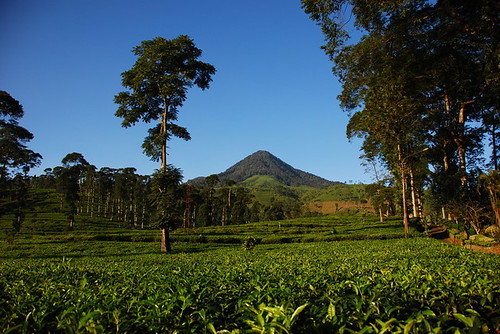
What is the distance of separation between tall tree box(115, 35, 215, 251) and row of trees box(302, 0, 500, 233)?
12.1m

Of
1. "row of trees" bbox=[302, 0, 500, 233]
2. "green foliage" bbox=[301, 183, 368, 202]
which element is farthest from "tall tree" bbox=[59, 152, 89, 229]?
"green foliage" bbox=[301, 183, 368, 202]

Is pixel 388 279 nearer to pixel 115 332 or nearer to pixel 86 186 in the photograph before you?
pixel 115 332

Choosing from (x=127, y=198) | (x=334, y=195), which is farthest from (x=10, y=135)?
(x=334, y=195)

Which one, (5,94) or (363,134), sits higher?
(5,94)

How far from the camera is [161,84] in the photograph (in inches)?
917

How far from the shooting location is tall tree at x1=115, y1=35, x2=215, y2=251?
22445 millimetres

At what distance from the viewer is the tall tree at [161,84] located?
22445mm

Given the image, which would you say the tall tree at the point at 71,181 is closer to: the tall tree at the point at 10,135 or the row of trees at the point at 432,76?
the tall tree at the point at 10,135

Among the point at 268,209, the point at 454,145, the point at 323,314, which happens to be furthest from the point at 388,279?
the point at 268,209

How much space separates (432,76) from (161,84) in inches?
807

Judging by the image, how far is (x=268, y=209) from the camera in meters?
94.2

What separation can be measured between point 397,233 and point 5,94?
39.5m

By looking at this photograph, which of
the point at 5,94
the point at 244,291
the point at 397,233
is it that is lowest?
the point at 397,233

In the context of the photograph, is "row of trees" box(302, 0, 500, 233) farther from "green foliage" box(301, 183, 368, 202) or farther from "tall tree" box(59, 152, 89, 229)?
Result: "green foliage" box(301, 183, 368, 202)
